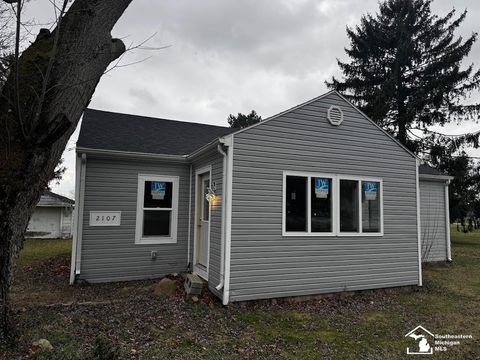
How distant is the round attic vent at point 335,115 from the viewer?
20.8 ft

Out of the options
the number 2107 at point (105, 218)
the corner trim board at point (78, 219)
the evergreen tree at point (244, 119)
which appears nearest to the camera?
the corner trim board at point (78, 219)

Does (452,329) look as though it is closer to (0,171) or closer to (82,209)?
(0,171)

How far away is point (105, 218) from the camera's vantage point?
22.3ft

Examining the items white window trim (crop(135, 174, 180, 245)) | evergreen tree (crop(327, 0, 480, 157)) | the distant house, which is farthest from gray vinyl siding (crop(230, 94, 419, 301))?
the distant house

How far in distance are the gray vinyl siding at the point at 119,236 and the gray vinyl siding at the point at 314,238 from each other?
8.33 ft

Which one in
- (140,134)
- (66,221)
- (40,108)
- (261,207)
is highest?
(140,134)

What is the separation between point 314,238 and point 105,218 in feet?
14.6

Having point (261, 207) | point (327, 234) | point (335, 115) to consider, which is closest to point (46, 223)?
point (261, 207)

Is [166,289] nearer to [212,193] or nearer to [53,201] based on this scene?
[212,193]

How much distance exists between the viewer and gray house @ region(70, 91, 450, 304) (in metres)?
5.54

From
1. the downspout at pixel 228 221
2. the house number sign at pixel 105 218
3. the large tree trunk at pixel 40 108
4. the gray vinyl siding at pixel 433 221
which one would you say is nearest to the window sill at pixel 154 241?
the house number sign at pixel 105 218

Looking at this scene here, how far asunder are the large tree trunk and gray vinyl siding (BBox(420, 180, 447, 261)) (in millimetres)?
10091

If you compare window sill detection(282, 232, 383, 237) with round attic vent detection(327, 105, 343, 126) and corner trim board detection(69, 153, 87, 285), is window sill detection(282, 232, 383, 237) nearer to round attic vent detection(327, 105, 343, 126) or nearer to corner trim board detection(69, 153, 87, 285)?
round attic vent detection(327, 105, 343, 126)

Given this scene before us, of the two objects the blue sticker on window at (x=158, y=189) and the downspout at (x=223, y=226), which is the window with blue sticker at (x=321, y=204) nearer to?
the downspout at (x=223, y=226)
